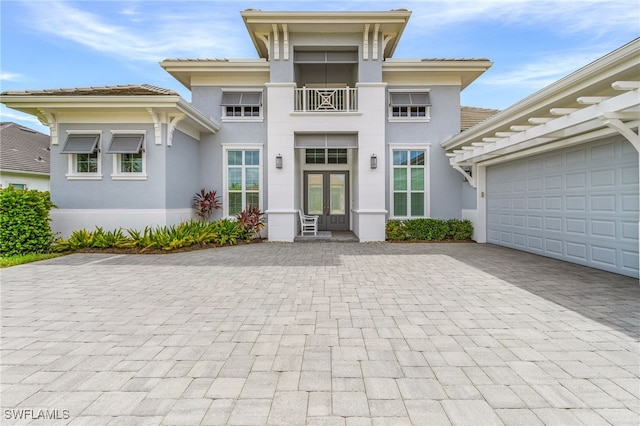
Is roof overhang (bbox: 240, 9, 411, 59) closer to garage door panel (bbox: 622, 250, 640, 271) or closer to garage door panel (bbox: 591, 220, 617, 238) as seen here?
garage door panel (bbox: 591, 220, 617, 238)

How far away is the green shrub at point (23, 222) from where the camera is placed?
24.2ft

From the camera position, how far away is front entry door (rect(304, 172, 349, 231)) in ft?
42.4

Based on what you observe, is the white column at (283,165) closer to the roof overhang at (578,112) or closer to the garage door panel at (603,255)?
the roof overhang at (578,112)

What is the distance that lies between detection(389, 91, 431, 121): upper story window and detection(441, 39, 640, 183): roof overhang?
288cm

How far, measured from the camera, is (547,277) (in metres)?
5.47

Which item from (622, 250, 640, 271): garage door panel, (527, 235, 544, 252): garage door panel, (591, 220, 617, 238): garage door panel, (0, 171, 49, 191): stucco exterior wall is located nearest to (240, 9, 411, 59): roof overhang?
(527, 235, 544, 252): garage door panel

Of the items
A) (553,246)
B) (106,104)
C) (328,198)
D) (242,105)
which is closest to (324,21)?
(242,105)

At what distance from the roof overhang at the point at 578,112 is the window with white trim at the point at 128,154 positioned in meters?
9.37

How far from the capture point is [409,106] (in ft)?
36.3

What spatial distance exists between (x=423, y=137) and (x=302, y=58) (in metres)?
5.09

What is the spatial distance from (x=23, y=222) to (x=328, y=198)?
9.39 meters

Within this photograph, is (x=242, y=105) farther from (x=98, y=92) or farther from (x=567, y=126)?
(x=567, y=126)

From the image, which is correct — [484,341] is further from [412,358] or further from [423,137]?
[423,137]

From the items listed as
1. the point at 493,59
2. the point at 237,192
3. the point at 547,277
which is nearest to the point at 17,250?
the point at 237,192
